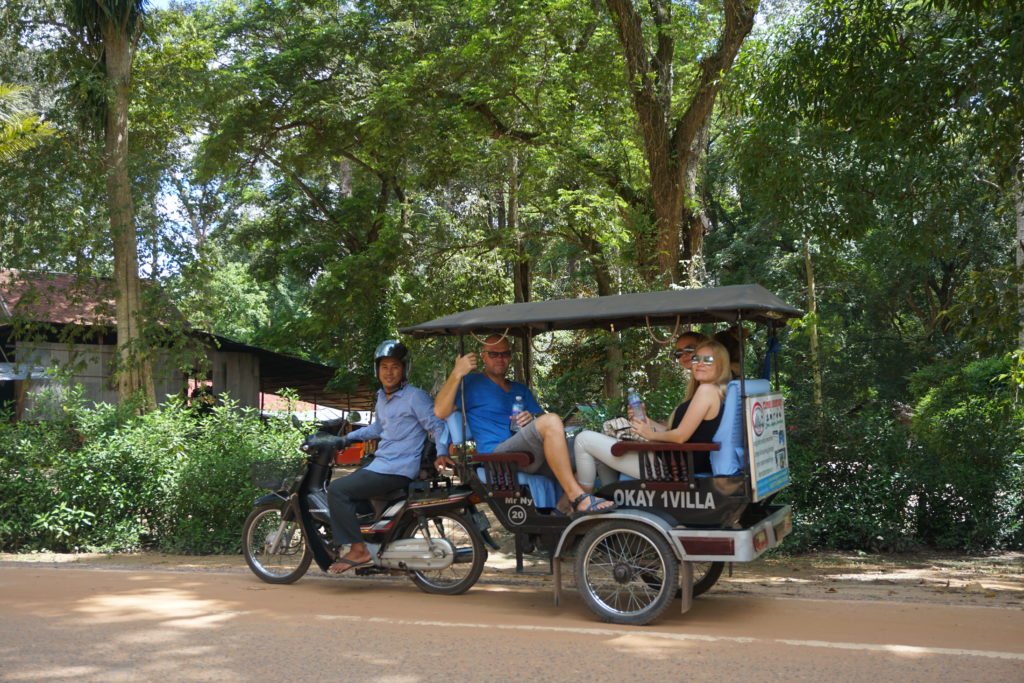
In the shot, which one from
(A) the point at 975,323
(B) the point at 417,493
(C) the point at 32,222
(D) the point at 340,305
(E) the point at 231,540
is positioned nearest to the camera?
(B) the point at 417,493

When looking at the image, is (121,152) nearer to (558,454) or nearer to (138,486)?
(138,486)

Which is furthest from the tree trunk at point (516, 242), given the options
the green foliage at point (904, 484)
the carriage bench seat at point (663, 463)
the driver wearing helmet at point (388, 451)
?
the carriage bench seat at point (663, 463)

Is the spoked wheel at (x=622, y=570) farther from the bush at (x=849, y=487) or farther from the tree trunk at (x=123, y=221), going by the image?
the tree trunk at (x=123, y=221)

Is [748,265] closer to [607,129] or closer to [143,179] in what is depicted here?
[607,129]

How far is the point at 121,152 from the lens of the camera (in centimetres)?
1498

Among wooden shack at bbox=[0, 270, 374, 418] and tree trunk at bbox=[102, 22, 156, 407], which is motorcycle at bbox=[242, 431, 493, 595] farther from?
tree trunk at bbox=[102, 22, 156, 407]

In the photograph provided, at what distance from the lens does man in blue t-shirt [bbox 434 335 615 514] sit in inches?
278

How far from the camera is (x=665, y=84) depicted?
1703 cm

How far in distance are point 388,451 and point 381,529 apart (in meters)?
0.59

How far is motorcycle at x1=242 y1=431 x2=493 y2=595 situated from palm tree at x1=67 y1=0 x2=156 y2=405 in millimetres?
7502

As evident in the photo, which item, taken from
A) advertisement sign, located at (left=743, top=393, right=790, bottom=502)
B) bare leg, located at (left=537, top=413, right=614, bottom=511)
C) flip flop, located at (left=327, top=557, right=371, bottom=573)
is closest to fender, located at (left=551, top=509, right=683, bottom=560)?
bare leg, located at (left=537, top=413, right=614, bottom=511)

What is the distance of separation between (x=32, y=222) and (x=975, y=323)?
12.5 metres

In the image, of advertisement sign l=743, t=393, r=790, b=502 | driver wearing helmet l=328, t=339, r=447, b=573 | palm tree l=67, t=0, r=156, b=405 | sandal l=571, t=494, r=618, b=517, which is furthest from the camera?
palm tree l=67, t=0, r=156, b=405

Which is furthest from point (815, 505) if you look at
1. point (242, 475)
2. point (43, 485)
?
point (43, 485)
